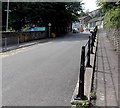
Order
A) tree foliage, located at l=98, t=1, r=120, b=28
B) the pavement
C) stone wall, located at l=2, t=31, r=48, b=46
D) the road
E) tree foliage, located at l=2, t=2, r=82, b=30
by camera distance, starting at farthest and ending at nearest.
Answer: tree foliage, located at l=2, t=2, r=82, b=30 < stone wall, located at l=2, t=31, r=48, b=46 < tree foliage, located at l=98, t=1, r=120, b=28 < the road < the pavement

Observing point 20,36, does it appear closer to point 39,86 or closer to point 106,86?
point 39,86

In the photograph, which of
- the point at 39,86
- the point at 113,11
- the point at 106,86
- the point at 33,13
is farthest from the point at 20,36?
the point at 106,86

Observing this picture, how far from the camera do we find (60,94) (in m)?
4.76

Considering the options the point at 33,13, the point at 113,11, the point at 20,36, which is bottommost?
the point at 20,36

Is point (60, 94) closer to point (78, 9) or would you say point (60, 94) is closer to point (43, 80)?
point (43, 80)

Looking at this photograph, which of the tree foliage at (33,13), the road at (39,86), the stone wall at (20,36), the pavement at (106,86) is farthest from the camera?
the tree foliage at (33,13)

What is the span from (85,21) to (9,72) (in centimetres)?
11053

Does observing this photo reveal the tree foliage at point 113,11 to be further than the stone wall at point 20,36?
No

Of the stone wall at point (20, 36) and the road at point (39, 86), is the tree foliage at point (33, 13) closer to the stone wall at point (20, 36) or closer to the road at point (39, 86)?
the stone wall at point (20, 36)

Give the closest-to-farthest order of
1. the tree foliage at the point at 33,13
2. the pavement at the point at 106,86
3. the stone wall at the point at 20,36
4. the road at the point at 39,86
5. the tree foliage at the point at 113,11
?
the pavement at the point at 106,86
the road at the point at 39,86
the tree foliage at the point at 113,11
the stone wall at the point at 20,36
the tree foliage at the point at 33,13

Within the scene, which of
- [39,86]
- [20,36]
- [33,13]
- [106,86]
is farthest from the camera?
[33,13]

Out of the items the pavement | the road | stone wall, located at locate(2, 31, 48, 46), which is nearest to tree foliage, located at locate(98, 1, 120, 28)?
the pavement

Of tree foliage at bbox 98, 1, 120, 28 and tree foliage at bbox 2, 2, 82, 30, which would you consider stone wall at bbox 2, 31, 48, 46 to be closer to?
tree foliage at bbox 2, 2, 82, 30

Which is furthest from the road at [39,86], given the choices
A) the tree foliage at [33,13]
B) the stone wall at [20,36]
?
the tree foliage at [33,13]
